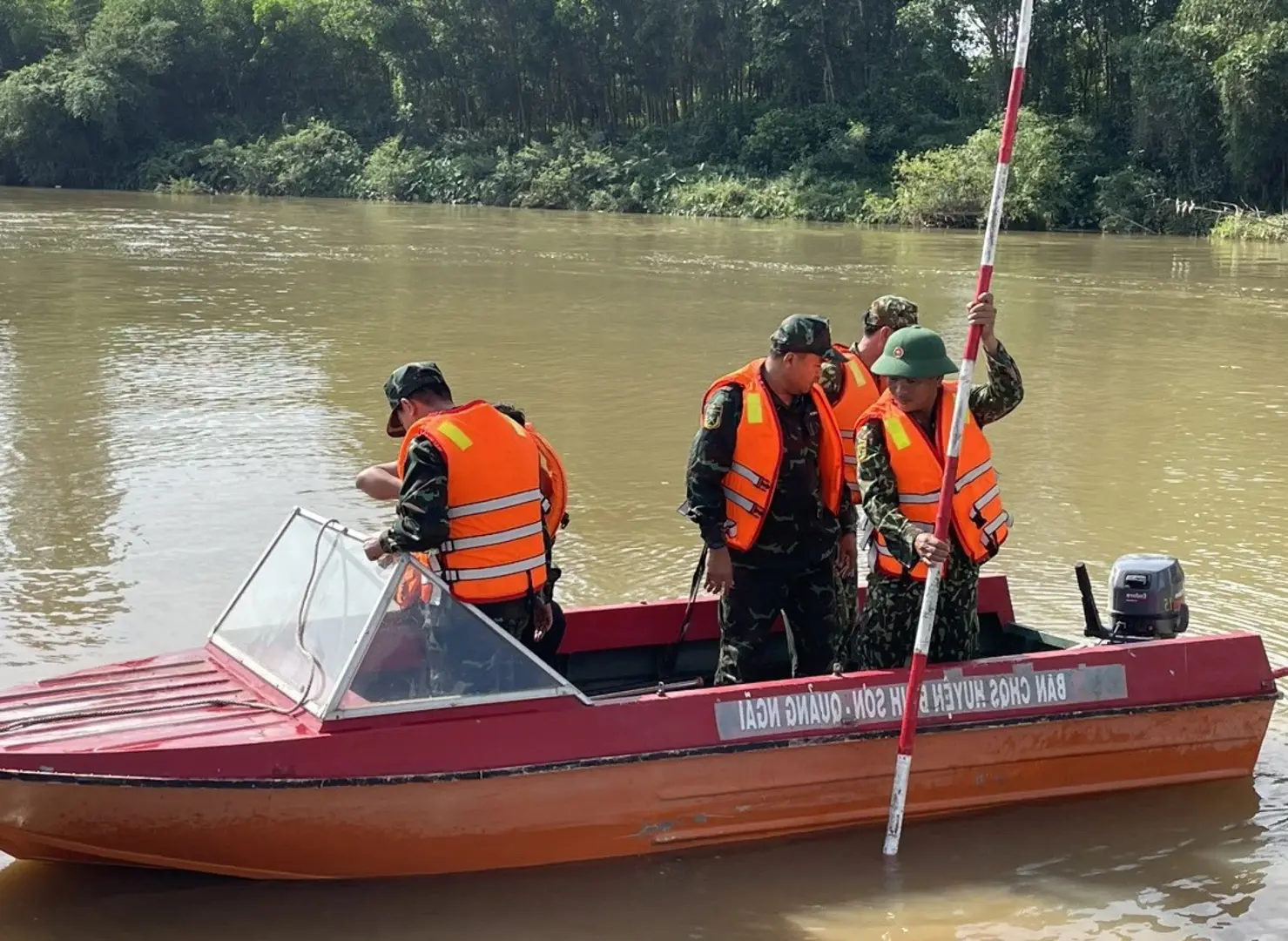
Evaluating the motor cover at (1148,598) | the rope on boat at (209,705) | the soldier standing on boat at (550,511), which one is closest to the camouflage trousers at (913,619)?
the motor cover at (1148,598)

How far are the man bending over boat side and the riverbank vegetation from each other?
34850mm

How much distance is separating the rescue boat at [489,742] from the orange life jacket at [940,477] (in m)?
0.47

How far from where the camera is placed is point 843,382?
20.5 ft

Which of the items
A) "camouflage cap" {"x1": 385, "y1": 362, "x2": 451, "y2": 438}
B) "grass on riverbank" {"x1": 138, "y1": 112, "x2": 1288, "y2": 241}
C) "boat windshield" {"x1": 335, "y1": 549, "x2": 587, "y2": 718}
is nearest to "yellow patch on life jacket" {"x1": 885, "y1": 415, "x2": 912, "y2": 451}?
"boat windshield" {"x1": 335, "y1": 549, "x2": 587, "y2": 718}

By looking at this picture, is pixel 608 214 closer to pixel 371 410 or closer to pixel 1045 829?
pixel 371 410

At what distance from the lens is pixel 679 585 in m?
8.36

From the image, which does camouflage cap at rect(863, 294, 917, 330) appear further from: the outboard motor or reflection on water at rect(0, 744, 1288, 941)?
reflection on water at rect(0, 744, 1288, 941)

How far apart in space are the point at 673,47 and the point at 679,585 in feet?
172

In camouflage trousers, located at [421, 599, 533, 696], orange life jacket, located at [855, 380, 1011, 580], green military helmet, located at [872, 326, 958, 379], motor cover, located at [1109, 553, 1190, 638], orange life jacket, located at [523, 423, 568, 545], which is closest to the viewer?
camouflage trousers, located at [421, 599, 533, 696]

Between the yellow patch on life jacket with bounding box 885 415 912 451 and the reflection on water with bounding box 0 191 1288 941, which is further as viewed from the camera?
the yellow patch on life jacket with bounding box 885 415 912 451

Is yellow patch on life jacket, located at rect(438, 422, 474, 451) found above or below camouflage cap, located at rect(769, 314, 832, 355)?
below

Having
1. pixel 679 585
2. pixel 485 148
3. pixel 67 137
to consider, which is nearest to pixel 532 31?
pixel 485 148

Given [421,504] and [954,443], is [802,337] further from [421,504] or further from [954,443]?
[421,504]

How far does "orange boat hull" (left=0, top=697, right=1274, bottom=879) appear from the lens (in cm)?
453
